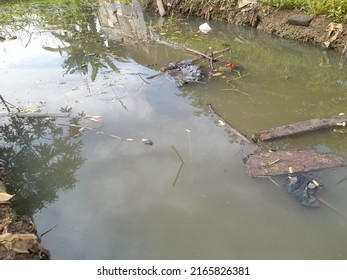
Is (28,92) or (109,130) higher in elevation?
(28,92)

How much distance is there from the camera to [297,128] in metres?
3.44

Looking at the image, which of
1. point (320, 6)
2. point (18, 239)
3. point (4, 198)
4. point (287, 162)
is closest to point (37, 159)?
point (4, 198)

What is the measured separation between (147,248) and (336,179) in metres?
1.87

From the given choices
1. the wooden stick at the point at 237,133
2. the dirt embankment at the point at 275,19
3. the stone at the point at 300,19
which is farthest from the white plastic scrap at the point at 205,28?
the wooden stick at the point at 237,133

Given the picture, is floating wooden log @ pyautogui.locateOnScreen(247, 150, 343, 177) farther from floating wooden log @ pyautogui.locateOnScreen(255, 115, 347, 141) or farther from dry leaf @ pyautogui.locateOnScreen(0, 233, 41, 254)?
dry leaf @ pyautogui.locateOnScreen(0, 233, 41, 254)

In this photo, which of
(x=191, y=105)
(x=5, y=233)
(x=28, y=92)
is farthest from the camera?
(x=28, y=92)

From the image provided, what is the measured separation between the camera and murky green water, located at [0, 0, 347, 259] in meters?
2.35

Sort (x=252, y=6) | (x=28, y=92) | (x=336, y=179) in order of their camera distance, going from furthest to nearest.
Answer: (x=252, y=6) → (x=28, y=92) → (x=336, y=179)

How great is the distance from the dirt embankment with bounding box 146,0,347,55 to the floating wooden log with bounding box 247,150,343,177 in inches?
144

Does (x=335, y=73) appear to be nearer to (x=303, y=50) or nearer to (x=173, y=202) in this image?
(x=303, y=50)

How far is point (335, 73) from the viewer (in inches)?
198

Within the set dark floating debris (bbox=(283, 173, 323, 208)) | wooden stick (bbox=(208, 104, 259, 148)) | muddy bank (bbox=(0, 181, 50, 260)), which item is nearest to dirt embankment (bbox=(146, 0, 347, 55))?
wooden stick (bbox=(208, 104, 259, 148))

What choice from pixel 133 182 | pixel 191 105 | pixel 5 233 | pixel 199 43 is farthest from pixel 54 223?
pixel 199 43

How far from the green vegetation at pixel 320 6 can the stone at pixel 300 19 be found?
0.48 ft
